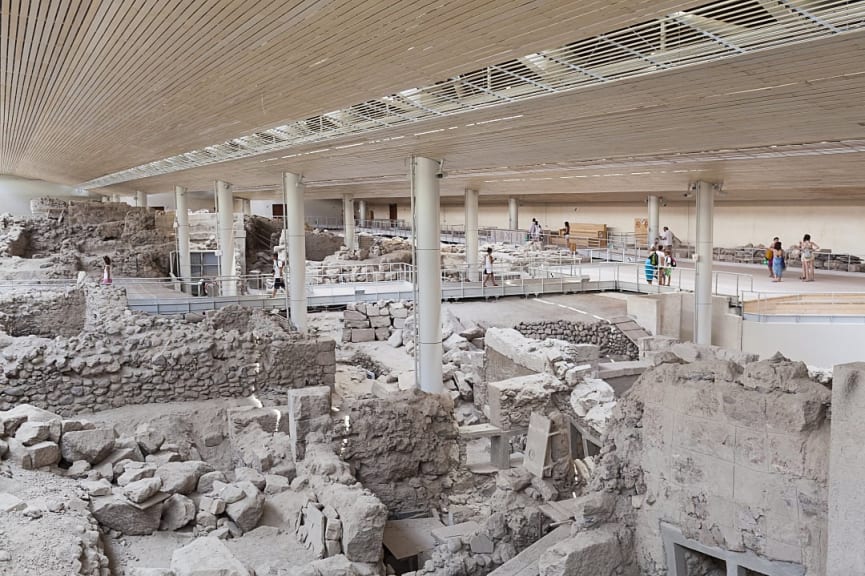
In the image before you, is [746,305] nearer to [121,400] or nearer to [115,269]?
[121,400]

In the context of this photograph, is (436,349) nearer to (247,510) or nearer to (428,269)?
(428,269)

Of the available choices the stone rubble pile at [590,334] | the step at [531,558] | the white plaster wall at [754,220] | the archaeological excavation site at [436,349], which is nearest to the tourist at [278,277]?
the archaeological excavation site at [436,349]

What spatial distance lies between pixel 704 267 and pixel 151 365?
13.4 metres

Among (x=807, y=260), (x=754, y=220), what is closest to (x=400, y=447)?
(x=807, y=260)

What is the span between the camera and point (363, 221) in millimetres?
47500

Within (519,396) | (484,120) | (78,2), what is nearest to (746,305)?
(519,396)

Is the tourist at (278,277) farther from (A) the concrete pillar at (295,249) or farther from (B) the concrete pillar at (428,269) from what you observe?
(B) the concrete pillar at (428,269)

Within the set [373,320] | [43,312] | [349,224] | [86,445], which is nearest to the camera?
[86,445]

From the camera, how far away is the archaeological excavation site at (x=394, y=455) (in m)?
5.07

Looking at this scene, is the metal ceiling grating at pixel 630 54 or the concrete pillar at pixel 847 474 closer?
the concrete pillar at pixel 847 474

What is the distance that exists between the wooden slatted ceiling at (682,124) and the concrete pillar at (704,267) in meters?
0.92

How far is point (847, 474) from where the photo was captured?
4.42 metres

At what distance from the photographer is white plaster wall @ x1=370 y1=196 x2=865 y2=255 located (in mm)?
23750

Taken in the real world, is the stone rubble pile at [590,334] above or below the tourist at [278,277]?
below
